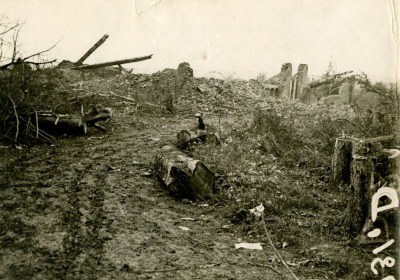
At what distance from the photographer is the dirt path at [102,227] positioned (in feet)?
10.1

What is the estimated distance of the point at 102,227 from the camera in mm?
3768

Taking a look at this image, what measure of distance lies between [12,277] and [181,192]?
95.0 inches

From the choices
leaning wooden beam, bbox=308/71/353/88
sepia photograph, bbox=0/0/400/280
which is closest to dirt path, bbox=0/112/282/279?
sepia photograph, bbox=0/0/400/280

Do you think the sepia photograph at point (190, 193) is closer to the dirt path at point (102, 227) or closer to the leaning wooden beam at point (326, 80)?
the dirt path at point (102, 227)

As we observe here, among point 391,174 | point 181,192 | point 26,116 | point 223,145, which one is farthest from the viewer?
point 223,145

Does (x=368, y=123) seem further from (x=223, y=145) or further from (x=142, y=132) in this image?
(x=142, y=132)

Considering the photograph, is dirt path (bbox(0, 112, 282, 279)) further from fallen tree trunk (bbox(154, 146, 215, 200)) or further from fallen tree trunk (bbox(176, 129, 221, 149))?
fallen tree trunk (bbox(176, 129, 221, 149))

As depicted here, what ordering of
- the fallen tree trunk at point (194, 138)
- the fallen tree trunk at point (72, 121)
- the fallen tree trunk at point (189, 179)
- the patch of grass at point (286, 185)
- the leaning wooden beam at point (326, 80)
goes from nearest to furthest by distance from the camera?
the patch of grass at point (286, 185)
the fallen tree trunk at point (189, 179)
the fallen tree trunk at point (72, 121)
the fallen tree trunk at point (194, 138)
the leaning wooden beam at point (326, 80)

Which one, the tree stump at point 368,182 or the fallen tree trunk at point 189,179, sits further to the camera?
the fallen tree trunk at point 189,179

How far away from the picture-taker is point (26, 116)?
6.21m

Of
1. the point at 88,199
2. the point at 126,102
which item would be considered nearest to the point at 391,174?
the point at 88,199

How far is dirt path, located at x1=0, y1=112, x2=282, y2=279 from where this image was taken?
10.1 ft

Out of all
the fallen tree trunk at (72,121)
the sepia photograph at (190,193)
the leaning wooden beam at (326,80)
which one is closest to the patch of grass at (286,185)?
the sepia photograph at (190,193)

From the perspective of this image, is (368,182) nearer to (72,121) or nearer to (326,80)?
(72,121)
